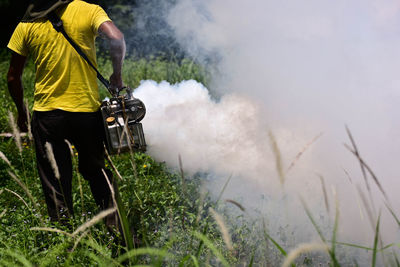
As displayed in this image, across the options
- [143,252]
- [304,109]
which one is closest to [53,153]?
[143,252]

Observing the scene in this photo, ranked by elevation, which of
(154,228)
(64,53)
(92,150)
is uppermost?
(64,53)

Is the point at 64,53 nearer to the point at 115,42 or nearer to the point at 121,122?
the point at 115,42

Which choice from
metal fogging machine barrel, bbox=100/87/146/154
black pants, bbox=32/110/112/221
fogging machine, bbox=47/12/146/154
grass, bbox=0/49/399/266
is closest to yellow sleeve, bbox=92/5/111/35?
fogging machine, bbox=47/12/146/154

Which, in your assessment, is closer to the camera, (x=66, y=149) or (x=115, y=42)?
(x=115, y=42)

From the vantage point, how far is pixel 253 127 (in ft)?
14.5

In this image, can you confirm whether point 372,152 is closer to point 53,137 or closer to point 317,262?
point 317,262

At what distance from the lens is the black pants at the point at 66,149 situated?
3.37 meters

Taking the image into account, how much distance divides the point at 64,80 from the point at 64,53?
17cm

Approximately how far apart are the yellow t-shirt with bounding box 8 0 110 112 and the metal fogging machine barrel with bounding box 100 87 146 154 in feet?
0.52

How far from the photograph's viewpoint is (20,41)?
3.35 m

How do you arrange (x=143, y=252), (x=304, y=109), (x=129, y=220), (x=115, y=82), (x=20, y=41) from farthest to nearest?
1. (x=304, y=109)
2. (x=129, y=220)
3. (x=115, y=82)
4. (x=20, y=41)
5. (x=143, y=252)

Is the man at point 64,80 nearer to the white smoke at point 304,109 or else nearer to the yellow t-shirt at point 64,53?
the yellow t-shirt at point 64,53

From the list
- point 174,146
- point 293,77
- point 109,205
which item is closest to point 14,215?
point 109,205

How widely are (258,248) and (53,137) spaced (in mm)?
1569
